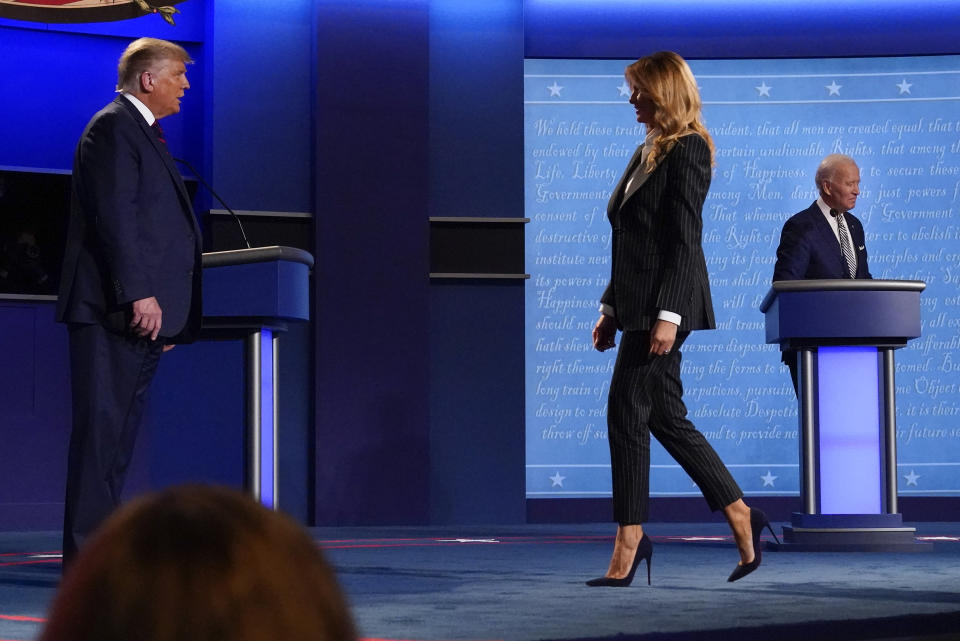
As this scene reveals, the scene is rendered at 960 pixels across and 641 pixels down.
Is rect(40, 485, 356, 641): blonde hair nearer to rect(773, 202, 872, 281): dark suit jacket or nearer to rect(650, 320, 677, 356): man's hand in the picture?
rect(650, 320, 677, 356): man's hand

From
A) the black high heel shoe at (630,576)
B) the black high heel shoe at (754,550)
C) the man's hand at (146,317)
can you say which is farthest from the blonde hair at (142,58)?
the black high heel shoe at (754,550)

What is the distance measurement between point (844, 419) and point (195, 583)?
435 cm

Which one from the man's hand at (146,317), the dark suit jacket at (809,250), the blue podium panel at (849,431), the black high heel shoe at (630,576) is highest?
the dark suit jacket at (809,250)

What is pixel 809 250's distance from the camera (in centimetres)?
480

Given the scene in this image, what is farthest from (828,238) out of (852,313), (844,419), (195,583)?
(195,583)

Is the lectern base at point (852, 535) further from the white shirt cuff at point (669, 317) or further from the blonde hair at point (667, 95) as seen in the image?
the blonde hair at point (667, 95)

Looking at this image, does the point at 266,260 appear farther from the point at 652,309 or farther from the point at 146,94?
the point at 652,309

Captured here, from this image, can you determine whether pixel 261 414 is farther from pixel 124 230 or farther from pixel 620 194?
pixel 620 194

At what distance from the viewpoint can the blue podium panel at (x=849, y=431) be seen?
4625mm

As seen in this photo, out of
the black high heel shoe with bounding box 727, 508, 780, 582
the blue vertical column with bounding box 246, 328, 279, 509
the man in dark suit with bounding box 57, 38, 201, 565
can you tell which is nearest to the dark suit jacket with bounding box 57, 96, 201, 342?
the man in dark suit with bounding box 57, 38, 201, 565

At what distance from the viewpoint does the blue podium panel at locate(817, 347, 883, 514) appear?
4625mm

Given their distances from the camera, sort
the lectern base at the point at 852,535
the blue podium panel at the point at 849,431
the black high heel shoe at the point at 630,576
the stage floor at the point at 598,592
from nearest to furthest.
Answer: the stage floor at the point at 598,592
the black high heel shoe at the point at 630,576
the lectern base at the point at 852,535
the blue podium panel at the point at 849,431

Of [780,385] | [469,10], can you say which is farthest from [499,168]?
[780,385]

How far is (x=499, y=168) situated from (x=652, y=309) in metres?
3.07
